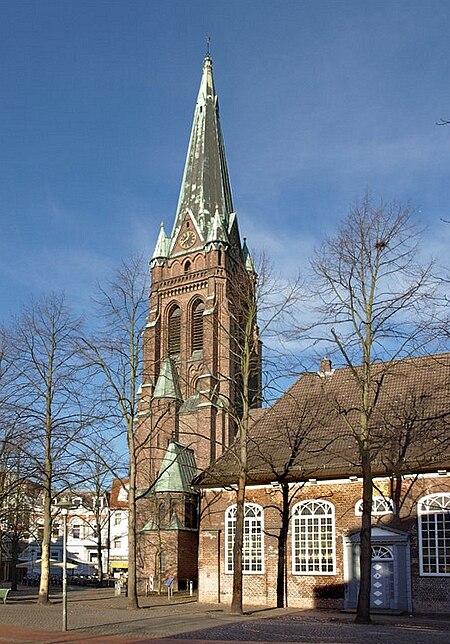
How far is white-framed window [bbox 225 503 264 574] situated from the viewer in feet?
97.3

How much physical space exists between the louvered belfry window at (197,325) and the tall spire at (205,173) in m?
6.90

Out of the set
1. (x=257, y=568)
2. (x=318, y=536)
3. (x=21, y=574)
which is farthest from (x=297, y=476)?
(x=21, y=574)

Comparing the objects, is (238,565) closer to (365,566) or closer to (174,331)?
(365,566)

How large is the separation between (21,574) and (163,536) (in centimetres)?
3274

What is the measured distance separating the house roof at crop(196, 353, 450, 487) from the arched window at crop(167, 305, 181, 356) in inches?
1019

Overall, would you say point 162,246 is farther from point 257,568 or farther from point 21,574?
point 257,568

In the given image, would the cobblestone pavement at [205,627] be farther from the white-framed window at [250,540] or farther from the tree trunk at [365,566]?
the white-framed window at [250,540]

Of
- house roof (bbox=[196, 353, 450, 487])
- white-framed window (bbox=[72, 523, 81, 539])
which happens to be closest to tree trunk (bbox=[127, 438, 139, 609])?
house roof (bbox=[196, 353, 450, 487])

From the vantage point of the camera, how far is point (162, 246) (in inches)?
2552

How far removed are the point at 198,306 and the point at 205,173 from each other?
521 inches

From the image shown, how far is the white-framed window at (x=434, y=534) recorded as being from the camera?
83.7 feet

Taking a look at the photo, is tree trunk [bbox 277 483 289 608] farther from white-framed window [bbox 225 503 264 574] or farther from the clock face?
the clock face

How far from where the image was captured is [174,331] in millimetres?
60750

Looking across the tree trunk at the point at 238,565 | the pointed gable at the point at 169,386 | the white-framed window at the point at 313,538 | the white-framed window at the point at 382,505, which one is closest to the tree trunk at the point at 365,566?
the tree trunk at the point at 238,565
